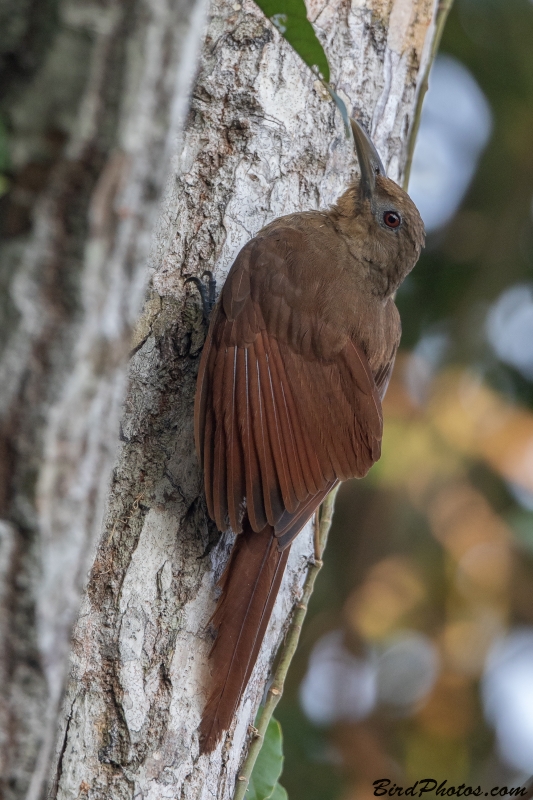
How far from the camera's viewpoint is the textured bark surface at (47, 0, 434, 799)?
1792 mm

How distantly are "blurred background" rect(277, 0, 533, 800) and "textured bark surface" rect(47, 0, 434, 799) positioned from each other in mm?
2217

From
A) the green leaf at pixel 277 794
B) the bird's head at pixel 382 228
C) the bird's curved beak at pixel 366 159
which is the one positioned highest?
the bird's curved beak at pixel 366 159

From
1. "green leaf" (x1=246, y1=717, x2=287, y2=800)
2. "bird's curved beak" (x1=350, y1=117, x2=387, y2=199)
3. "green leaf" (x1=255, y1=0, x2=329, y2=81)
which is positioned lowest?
"green leaf" (x1=246, y1=717, x2=287, y2=800)

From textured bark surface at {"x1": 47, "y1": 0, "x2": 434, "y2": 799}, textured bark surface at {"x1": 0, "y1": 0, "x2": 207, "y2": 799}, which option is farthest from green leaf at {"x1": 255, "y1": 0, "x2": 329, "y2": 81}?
textured bark surface at {"x1": 47, "y1": 0, "x2": 434, "y2": 799}

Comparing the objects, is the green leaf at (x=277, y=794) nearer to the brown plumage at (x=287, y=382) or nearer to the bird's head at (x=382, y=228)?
the brown plumage at (x=287, y=382)

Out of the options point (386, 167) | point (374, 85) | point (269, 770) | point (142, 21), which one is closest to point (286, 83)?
point (374, 85)

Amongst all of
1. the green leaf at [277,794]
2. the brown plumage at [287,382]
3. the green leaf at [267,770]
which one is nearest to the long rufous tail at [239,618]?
the brown plumage at [287,382]

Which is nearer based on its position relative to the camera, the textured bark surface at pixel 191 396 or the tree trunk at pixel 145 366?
the tree trunk at pixel 145 366

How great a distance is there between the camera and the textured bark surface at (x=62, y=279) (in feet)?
2.57

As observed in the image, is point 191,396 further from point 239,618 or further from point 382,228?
point 382,228

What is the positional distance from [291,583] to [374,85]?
149 centimetres

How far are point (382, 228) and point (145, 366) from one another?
3.31 ft

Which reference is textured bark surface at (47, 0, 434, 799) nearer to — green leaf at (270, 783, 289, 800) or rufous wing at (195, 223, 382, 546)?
rufous wing at (195, 223, 382, 546)

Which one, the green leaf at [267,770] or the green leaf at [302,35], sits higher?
the green leaf at [302,35]
